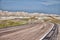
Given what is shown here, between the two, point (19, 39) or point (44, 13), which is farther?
point (44, 13)

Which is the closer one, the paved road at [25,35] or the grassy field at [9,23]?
the paved road at [25,35]

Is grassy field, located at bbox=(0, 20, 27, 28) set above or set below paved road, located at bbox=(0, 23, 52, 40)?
above

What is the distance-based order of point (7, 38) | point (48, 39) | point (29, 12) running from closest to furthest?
point (48, 39)
point (7, 38)
point (29, 12)

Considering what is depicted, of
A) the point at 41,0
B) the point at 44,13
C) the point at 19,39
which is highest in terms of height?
the point at 41,0

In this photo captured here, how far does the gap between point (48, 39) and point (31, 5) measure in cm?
262

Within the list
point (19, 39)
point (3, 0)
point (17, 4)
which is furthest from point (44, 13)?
point (19, 39)

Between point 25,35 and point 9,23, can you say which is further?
point 9,23

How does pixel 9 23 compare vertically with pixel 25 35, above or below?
above

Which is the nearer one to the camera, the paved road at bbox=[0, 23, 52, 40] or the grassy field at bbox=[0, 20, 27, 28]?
the paved road at bbox=[0, 23, 52, 40]

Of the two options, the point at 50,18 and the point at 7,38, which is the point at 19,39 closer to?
the point at 7,38

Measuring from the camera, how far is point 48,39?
236 inches

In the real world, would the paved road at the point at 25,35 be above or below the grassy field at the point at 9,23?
below

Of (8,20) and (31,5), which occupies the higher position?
(31,5)

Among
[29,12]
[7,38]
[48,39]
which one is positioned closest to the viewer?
[48,39]
